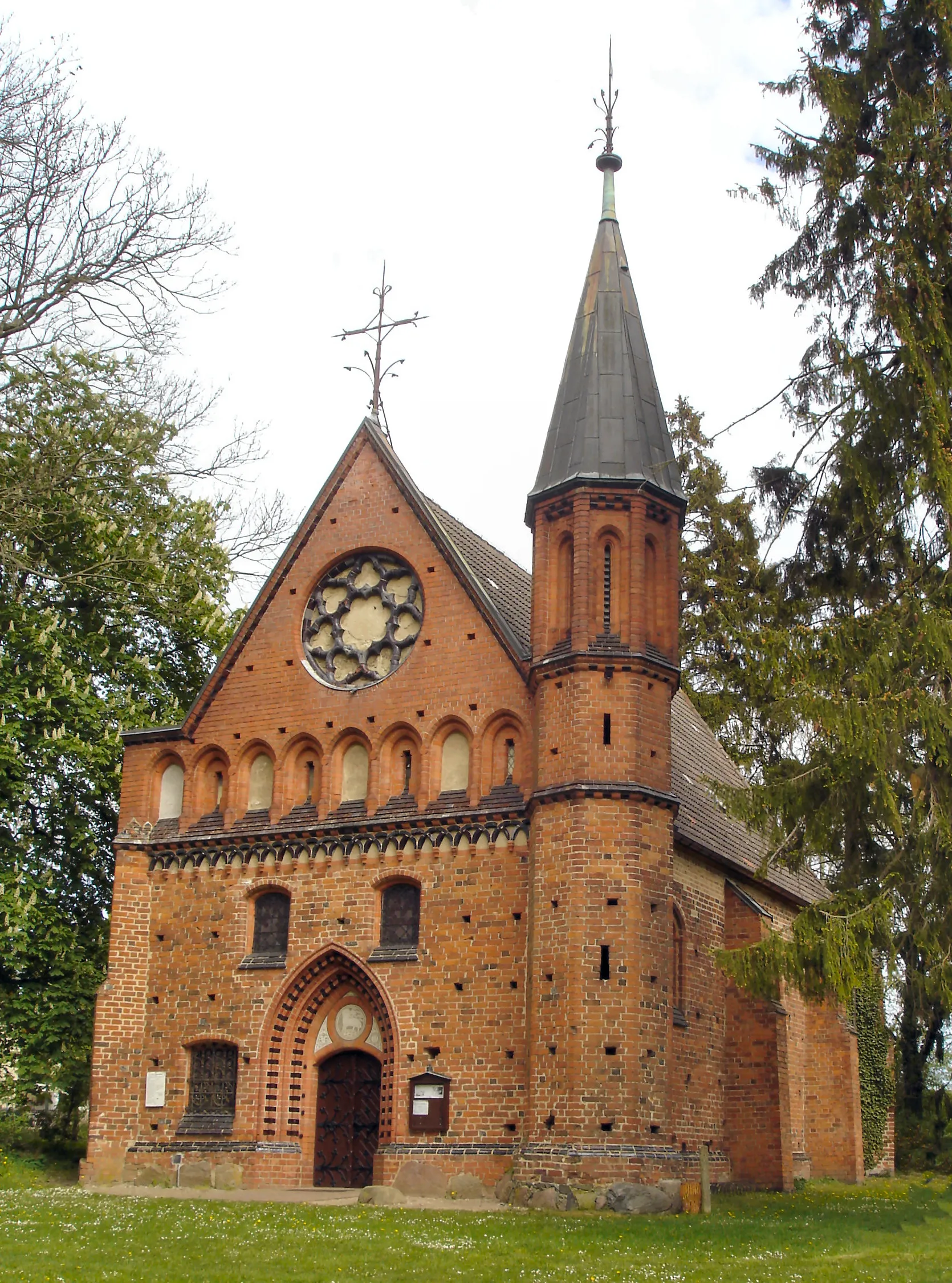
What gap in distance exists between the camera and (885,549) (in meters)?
16.9

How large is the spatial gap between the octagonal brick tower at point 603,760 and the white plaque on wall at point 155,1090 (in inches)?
242

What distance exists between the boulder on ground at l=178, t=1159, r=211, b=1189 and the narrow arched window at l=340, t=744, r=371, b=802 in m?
5.46

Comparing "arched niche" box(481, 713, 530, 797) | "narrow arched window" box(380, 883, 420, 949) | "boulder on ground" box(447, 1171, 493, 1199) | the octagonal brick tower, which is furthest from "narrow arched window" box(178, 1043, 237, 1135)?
"arched niche" box(481, 713, 530, 797)

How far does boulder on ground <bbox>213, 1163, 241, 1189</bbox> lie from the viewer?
2039 cm

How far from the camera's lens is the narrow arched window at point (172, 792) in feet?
76.6

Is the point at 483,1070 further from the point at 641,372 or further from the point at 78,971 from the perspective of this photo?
the point at 641,372

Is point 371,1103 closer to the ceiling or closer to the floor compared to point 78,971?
closer to the floor

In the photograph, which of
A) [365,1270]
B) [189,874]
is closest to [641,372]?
[189,874]

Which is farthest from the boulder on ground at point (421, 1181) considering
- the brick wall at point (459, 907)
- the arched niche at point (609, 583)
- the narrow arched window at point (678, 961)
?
the arched niche at point (609, 583)

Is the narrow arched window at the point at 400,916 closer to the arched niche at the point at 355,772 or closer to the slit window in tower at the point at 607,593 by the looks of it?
the arched niche at the point at 355,772

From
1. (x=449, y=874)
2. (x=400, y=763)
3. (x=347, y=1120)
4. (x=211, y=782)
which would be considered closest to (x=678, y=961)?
(x=449, y=874)

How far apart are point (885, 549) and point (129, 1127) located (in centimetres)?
1353

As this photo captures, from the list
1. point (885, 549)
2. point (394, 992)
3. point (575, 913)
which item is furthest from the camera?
point (394, 992)

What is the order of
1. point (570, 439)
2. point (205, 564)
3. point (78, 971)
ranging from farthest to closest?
point (205, 564) → point (78, 971) → point (570, 439)
